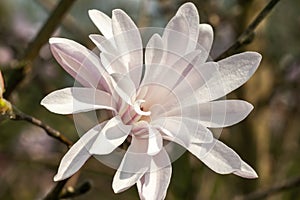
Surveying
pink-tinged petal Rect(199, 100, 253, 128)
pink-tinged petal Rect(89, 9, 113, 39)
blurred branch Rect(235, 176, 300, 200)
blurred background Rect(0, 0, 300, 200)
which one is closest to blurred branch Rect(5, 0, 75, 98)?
blurred background Rect(0, 0, 300, 200)

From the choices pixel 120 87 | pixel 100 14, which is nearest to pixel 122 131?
pixel 120 87

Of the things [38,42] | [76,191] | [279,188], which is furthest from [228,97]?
[76,191]

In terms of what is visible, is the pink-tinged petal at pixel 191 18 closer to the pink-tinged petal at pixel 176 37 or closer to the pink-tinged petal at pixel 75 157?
the pink-tinged petal at pixel 176 37

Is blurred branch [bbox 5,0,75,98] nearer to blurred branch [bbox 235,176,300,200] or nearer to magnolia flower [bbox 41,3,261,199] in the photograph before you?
magnolia flower [bbox 41,3,261,199]

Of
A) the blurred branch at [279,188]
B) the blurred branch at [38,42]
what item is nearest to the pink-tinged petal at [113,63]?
the blurred branch at [38,42]

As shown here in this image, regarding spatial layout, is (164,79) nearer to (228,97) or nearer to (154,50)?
(154,50)

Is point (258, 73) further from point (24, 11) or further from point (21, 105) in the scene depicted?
point (24, 11)
